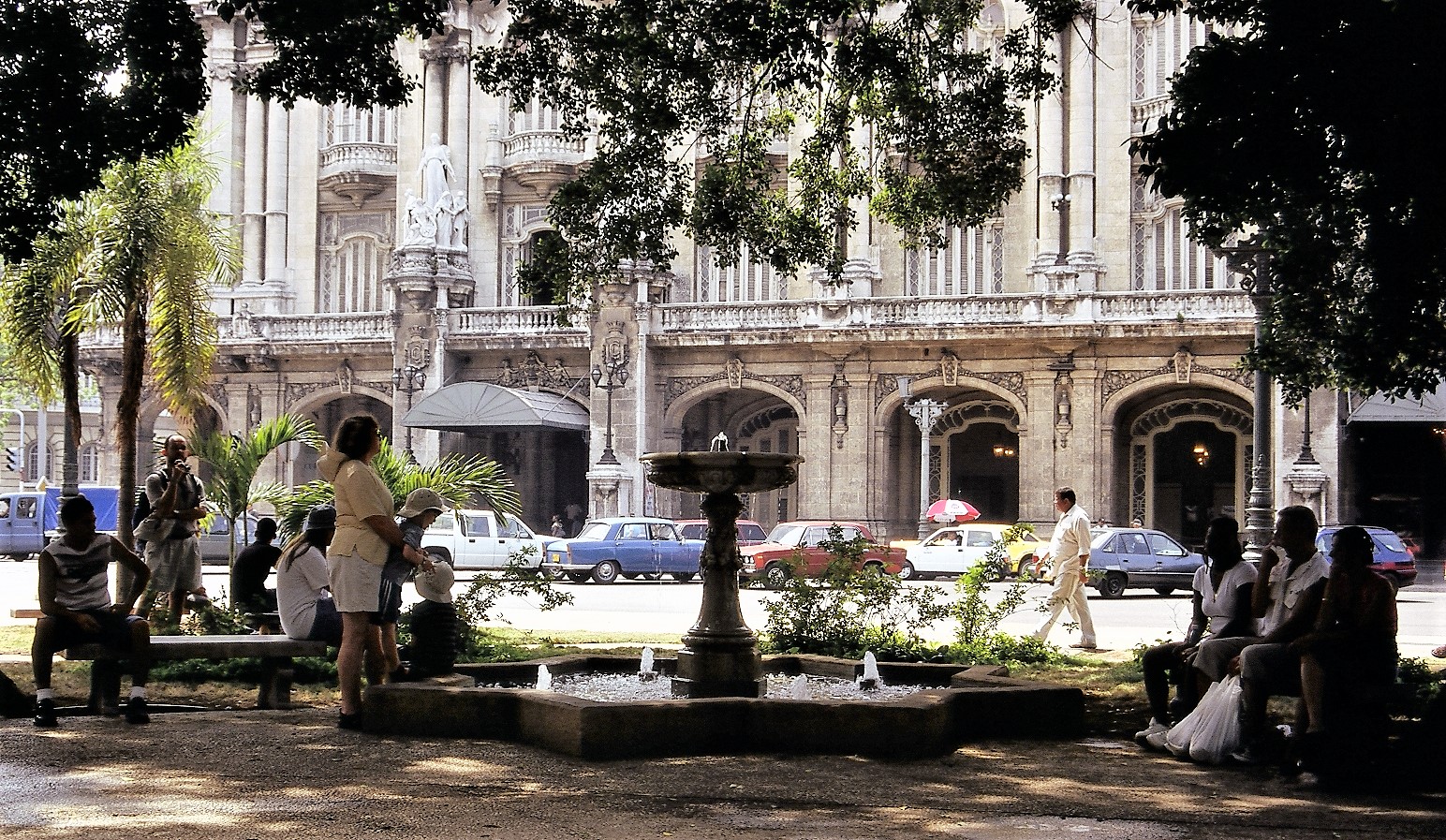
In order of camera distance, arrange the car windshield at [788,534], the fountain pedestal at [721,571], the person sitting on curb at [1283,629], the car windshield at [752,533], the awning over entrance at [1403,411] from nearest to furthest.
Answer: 1. the person sitting on curb at [1283,629]
2. the fountain pedestal at [721,571]
3. the awning over entrance at [1403,411]
4. the car windshield at [788,534]
5. the car windshield at [752,533]

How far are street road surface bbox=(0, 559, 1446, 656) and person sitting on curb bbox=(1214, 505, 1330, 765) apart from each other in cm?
486

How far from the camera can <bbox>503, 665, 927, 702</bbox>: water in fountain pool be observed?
32.5 feet

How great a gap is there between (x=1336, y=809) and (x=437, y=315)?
1294 inches

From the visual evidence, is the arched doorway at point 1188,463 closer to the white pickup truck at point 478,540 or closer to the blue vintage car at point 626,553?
the blue vintage car at point 626,553

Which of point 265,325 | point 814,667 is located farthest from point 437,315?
point 814,667

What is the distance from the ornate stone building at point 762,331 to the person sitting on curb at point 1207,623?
2287 centimetres

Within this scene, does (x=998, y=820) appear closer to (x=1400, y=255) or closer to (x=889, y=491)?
(x=1400, y=255)

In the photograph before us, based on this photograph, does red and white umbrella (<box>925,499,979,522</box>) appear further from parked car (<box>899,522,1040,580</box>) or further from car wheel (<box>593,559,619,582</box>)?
car wheel (<box>593,559,619,582</box>)

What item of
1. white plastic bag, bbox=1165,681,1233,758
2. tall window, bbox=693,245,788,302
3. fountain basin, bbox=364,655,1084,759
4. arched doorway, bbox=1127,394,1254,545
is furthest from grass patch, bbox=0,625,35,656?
arched doorway, bbox=1127,394,1254,545

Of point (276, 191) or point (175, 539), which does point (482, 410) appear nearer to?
point (276, 191)

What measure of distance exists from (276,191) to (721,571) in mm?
33793

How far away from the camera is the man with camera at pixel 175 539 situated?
13977mm

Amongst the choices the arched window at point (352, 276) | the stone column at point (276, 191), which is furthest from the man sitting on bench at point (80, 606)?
the stone column at point (276, 191)

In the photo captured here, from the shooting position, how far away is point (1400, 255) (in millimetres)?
11180
